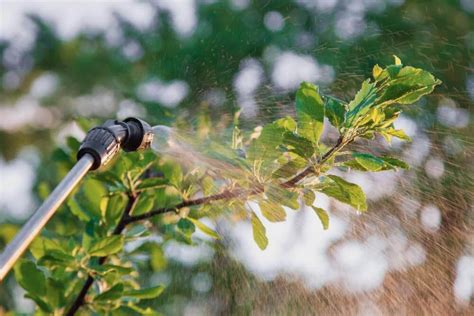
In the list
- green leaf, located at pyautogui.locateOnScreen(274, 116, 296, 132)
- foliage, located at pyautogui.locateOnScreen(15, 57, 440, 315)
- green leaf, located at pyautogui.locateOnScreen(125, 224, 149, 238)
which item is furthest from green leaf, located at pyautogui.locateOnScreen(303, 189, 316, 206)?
green leaf, located at pyautogui.locateOnScreen(125, 224, 149, 238)

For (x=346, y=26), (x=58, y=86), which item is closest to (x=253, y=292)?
(x=346, y=26)

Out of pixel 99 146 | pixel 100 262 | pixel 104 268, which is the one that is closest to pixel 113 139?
pixel 99 146

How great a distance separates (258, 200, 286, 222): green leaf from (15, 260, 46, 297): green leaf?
22.6 inches

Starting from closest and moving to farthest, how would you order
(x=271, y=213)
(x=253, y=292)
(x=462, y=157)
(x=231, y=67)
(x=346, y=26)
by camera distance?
(x=271, y=213), (x=231, y=67), (x=253, y=292), (x=462, y=157), (x=346, y=26)

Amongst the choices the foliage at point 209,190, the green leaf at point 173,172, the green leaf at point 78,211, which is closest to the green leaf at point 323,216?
the foliage at point 209,190

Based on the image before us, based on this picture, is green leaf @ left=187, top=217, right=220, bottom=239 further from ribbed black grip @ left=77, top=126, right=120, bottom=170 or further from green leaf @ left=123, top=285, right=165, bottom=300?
ribbed black grip @ left=77, top=126, right=120, bottom=170

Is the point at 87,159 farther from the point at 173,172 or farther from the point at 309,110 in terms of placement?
the point at 173,172

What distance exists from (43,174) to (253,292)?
1891 millimetres

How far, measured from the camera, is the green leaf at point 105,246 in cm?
163

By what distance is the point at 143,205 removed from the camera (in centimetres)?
179

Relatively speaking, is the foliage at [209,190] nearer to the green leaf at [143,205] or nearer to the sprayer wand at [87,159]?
the green leaf at [143,205]

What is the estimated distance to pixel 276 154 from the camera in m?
1.31

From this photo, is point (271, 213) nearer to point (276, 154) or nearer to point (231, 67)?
point (276, 154)

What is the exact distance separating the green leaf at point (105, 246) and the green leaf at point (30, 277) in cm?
14
